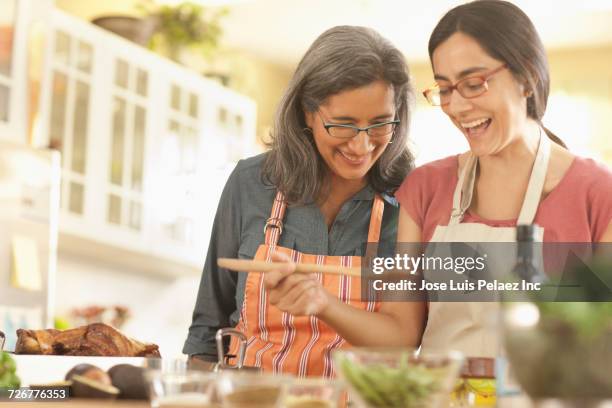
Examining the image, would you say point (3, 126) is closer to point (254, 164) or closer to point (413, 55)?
point (254, 164)

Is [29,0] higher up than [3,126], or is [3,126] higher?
[29,0]

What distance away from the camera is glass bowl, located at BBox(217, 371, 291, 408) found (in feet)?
3.21

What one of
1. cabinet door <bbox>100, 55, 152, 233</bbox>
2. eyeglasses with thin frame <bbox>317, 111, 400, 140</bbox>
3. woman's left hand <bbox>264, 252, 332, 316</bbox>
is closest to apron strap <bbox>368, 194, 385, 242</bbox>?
eyeglasses with thin frame <bbox>317, 111, 400, 140</bbox>

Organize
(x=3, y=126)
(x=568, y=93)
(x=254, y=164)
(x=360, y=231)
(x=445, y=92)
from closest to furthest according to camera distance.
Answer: (x=445, y=92) < (x=360, y=231) < (x=254, y=164) < (x=3, y=126) < (x=568, y=93)

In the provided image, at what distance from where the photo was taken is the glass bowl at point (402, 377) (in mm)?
947

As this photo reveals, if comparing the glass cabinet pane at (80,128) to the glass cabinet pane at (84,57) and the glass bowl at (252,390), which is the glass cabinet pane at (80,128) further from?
the glass bowl at (252,390)

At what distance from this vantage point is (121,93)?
172 inches

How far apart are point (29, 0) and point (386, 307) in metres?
2.40

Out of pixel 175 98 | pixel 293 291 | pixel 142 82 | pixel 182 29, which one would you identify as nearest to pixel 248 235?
pixel 293 291

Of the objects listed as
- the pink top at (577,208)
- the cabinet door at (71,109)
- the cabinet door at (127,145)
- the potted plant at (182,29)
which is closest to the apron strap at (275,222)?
the pink top at (577,208)

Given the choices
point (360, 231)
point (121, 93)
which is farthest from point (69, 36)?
point (360, 231)

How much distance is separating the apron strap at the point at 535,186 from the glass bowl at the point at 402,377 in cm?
79

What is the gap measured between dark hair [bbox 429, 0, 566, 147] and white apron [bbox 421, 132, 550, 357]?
11 centimetres

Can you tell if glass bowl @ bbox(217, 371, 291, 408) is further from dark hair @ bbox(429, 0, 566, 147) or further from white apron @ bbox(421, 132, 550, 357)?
dark hair @ bbox(429, 0, 566, 147)
